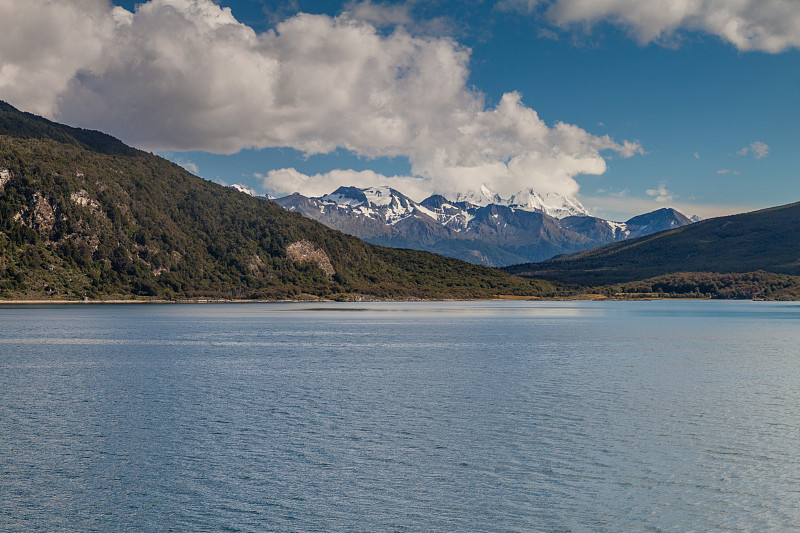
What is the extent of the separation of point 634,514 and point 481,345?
88.6 meters

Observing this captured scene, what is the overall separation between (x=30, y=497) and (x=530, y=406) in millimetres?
38067

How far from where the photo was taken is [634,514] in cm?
3062

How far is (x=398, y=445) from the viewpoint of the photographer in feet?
143

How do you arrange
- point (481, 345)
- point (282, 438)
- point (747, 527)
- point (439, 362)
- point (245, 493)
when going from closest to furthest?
point (747, 527) < point (245, 493) < point (282, 438) < point (439, 362) < point (481, 345)

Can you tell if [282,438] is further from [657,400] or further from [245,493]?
[657,400]

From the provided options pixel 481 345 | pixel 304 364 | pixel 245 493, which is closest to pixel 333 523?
pixel 245 493

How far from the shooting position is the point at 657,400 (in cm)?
6075

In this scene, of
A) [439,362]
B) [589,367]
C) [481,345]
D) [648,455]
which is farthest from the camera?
[481,345]

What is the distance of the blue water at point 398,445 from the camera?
101 feet

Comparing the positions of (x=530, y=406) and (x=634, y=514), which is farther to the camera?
(x=530, y=406)

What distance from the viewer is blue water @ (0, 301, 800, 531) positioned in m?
30.9

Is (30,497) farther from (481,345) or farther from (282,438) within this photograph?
(481,345)

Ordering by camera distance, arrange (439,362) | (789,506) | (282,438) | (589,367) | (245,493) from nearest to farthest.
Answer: (789,506) < (245,493) < (282,438) < (589,367) < (439,362)

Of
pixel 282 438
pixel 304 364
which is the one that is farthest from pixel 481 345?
pixel 282 438
